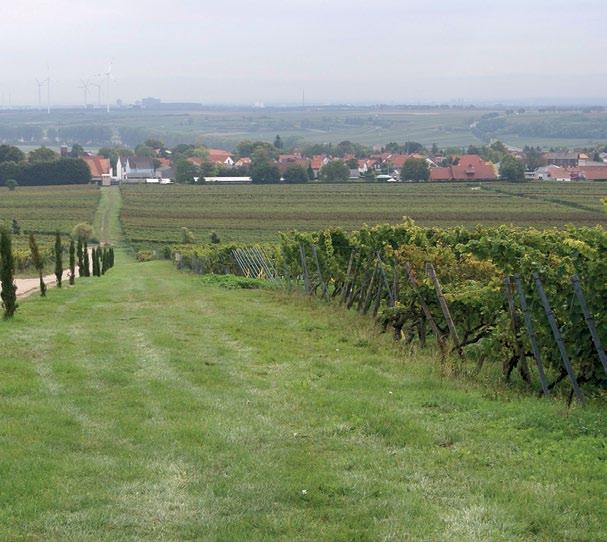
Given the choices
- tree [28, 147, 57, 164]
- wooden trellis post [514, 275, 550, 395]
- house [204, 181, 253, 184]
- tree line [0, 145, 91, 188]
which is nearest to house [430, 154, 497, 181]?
→ house [204, 181, 253, 184]

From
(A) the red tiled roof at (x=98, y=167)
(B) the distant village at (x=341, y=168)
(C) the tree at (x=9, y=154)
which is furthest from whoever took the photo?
(A) the red tiled roof at (x=98, y=167)

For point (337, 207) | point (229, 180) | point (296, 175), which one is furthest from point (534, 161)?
point (337, 207)

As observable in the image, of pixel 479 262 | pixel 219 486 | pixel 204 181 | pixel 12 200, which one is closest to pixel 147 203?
pixel 12 200

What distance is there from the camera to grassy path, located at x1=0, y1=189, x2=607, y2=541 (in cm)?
613

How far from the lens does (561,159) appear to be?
168625 mm

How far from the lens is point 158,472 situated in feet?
23.8

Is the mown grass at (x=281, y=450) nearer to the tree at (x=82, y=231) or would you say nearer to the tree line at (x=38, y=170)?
the tree at (x=82, y=231)

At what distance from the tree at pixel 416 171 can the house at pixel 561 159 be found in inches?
1632

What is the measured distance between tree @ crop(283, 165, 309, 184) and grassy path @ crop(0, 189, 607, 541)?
4589 inches

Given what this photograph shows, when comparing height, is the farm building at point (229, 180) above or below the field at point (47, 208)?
below

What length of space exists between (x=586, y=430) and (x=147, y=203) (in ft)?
327

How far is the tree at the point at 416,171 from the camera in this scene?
128m

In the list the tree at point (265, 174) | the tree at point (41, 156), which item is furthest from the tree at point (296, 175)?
the tree at point (41, 156)

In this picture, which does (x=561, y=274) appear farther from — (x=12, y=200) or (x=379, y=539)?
(x=12, y=200)
